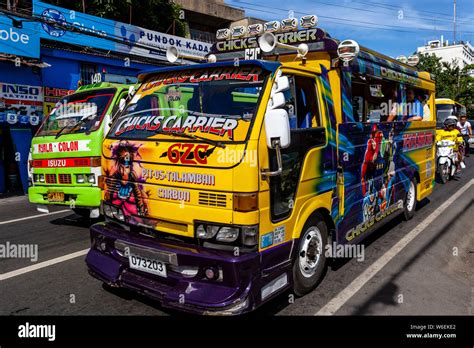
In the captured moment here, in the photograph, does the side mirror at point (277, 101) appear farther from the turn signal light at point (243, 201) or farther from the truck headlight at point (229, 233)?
the truck headlight at point (229, 233)

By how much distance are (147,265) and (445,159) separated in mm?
10627

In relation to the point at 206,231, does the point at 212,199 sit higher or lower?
higher

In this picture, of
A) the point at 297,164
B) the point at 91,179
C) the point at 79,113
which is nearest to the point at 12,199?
the point at 79,113

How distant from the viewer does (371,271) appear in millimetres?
4613

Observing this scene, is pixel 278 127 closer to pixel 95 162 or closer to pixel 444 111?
pixel 95 162

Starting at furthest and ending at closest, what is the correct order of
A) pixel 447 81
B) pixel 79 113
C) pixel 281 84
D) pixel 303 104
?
pixel 447 81 → pixel 79 113 → pixel 303 104 → pixel 281 84

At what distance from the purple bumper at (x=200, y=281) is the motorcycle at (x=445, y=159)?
9738 millimetres

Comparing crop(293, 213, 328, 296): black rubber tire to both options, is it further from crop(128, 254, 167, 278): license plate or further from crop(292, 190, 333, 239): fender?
crop(128, 254, 167, 278): license plate

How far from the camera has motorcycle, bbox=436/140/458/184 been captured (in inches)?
449

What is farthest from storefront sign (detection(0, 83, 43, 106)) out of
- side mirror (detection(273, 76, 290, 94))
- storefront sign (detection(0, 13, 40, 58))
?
side mirror (detection(273, 76, 290, 94))

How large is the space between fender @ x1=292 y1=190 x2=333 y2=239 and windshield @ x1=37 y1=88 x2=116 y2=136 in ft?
12.5

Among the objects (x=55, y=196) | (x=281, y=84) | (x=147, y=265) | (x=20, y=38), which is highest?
(x=20, y=38)

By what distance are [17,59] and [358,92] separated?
984cm
